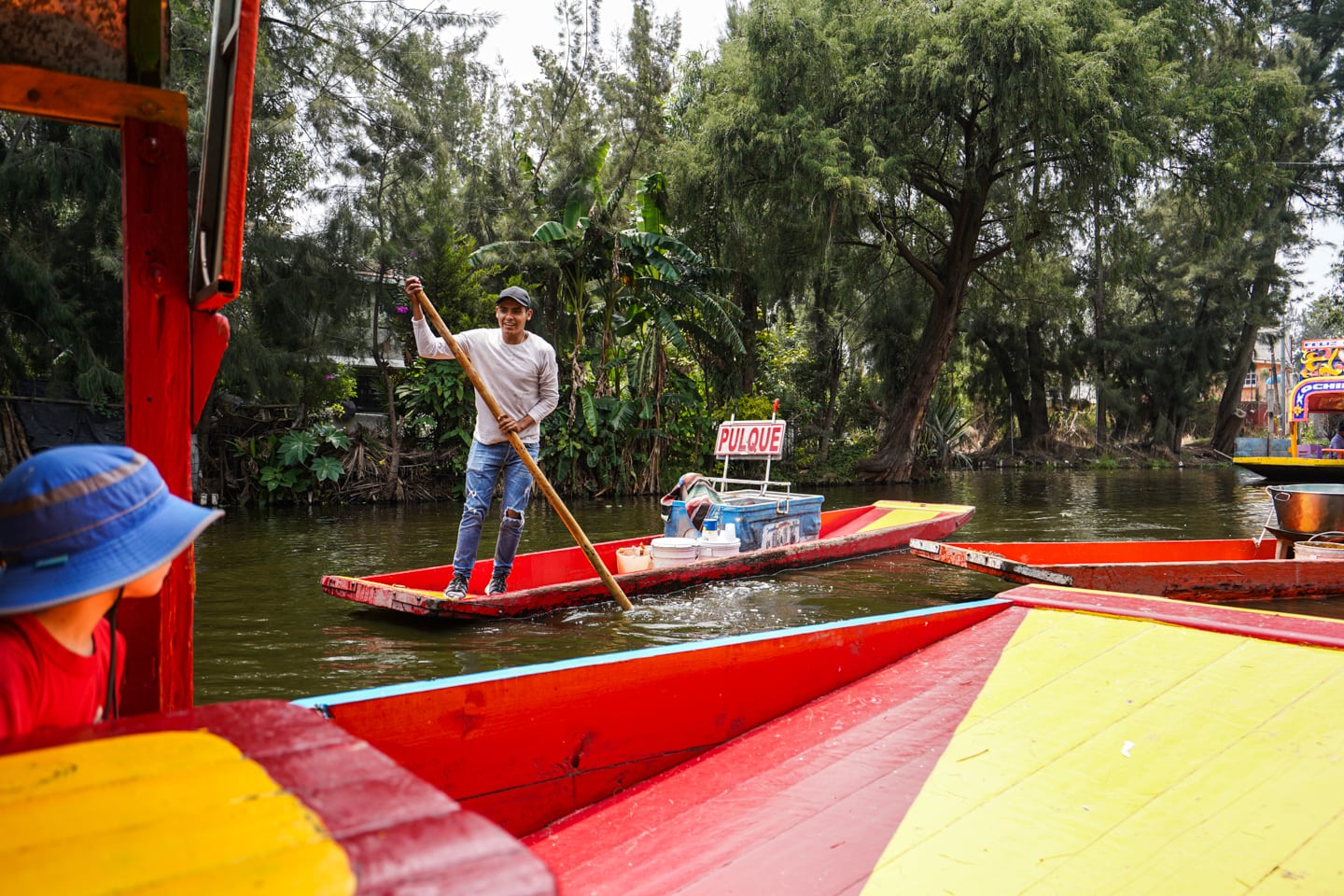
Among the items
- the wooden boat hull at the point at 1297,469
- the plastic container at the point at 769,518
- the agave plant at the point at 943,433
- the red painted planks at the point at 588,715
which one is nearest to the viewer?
the red painted planks at the point at 588,715

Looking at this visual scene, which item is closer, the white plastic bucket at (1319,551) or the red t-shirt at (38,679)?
the red t-shirt at (38,679)

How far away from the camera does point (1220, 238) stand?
64.0 ft

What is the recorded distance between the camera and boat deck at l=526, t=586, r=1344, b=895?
79.0 inches

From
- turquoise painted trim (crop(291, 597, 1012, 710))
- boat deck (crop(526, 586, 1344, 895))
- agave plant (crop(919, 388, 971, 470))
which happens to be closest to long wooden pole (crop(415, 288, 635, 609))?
turquoise painted trim (crop(291, 597, 1012, 710))

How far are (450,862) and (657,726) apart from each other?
188cm

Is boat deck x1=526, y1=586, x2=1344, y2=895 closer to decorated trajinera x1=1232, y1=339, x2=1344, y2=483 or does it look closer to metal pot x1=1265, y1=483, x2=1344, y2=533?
metal pot x1=1265, y1=483, x2=1344, y2=533

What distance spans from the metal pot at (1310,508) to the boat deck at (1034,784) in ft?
16.4

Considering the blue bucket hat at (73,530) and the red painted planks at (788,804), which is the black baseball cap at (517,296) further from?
the blue bucket hat at (73,530)

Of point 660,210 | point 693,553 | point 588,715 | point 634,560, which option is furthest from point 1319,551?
point 660,210

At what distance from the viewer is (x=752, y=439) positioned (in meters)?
8.34

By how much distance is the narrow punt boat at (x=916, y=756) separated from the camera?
205 centimetres

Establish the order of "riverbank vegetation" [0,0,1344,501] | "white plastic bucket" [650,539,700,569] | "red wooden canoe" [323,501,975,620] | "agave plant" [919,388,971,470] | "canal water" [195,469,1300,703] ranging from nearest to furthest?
1. "canal water" [195,469,1300,703]
2. "red wooden canoe" [323,501,975,620]
3. "white plastic bucket" [650,539,700,569]
4. "riverbank vegetation" [0,0,1344,501]
5. "agave plant" [919,388,971,470]

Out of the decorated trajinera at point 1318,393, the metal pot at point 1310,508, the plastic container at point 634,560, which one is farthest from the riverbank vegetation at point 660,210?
the metal pot at point 1310,508

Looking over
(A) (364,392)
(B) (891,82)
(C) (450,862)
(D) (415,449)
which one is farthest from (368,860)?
(A) (364,392)
